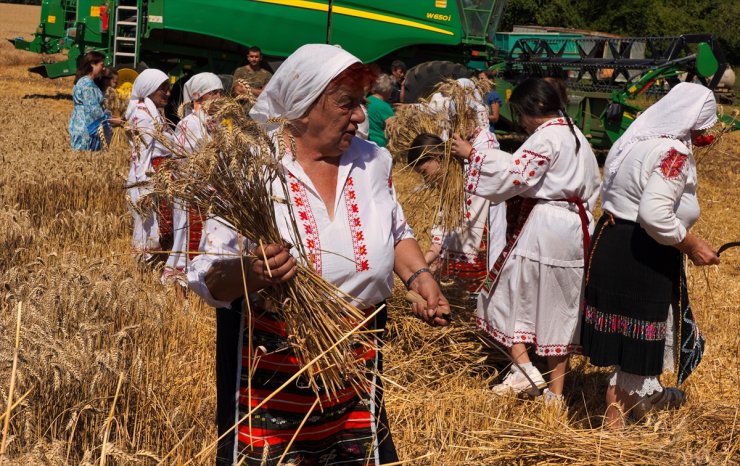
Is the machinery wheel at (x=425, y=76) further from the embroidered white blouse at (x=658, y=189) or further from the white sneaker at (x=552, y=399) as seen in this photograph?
the embroidered white blouse at (x=658, y=189)

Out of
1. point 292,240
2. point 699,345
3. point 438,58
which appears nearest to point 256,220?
point 292,240

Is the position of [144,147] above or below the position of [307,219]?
below

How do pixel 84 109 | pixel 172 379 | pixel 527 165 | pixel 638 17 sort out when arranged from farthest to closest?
pixel 638 17 < pixel 84 109 < pixel 527 165 < pixel 172 379

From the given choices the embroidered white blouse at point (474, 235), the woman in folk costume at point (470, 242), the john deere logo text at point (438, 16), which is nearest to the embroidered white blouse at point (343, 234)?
the woman in folk costume at point (470, 242)

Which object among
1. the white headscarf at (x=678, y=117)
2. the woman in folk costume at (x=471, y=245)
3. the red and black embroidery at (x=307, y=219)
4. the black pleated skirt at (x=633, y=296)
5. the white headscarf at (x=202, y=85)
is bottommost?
the woman in folk costume at (x=471, y=245)

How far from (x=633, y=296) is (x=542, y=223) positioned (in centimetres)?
66

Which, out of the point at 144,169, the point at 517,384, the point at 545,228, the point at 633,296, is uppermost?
→ the point at 545,228

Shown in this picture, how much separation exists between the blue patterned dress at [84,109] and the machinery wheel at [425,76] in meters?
6.74

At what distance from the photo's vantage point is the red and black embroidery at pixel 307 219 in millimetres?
2580

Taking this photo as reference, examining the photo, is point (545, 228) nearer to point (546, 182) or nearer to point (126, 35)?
point (546, 182)

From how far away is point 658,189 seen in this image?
354 cm

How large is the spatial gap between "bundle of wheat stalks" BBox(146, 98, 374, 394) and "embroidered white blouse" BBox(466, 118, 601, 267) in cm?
179

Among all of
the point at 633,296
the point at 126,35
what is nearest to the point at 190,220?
the point at 633,296

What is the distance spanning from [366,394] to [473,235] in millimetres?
3220
